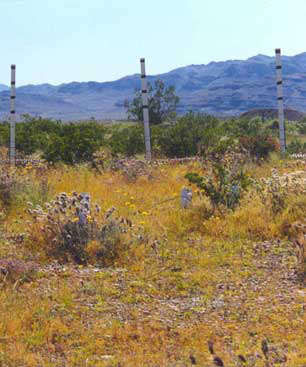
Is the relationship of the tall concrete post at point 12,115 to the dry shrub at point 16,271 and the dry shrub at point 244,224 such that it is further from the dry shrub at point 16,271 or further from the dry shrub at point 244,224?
the dry shrub at point 16,271

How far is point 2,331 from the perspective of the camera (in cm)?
405

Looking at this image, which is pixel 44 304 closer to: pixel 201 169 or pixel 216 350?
pixel 216 350

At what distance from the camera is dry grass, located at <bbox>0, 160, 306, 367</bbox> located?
3.78m

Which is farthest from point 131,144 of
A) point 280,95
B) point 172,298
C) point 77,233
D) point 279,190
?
point 172,298

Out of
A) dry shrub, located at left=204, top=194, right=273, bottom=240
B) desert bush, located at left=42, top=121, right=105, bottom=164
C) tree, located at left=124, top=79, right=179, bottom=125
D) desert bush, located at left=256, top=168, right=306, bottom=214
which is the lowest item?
dry shrub, located at left=204, top=194, right=273, bottom=240

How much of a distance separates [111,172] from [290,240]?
5.04 metres

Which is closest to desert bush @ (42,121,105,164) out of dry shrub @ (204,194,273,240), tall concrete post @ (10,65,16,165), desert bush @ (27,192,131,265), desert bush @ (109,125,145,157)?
tall concrete post @ (10,65,16,165)

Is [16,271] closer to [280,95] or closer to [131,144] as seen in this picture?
[280,95]

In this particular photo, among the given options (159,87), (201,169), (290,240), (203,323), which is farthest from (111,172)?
(159,87)

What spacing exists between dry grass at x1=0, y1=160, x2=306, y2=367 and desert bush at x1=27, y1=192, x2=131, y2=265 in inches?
3.5

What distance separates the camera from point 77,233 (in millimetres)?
5934

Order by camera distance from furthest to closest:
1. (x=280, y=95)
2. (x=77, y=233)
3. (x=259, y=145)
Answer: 1. (x=259, y=145)
2. (x=280, y=95)
3. (x=77, y=233)

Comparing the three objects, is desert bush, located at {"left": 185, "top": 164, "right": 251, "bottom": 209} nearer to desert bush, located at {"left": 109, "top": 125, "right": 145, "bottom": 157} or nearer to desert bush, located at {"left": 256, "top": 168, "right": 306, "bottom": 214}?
desert bush, located at {"left": 256, "top": 168, "right": 306, "bottom": 214}

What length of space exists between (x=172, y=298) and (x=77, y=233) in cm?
152
